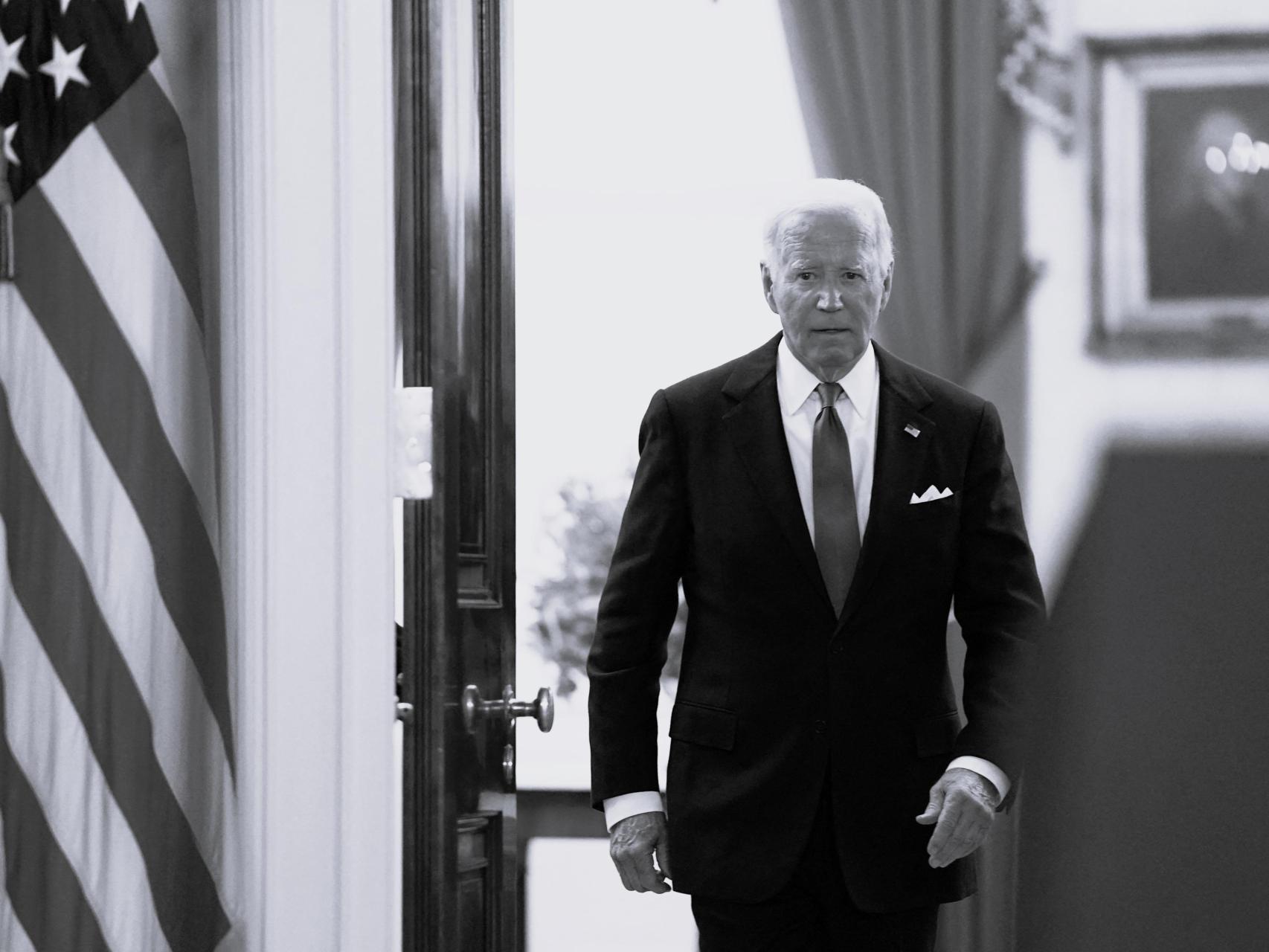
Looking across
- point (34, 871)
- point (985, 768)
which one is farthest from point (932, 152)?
point (34, 871)

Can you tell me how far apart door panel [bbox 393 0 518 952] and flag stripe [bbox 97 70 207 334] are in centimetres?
23

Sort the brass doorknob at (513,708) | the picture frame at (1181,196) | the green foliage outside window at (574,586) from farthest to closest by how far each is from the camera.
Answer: the green foliage outside window at (574,586)
the picture frame at (1181,196)
the brass doorknob at (513,708)

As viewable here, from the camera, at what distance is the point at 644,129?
162 inches

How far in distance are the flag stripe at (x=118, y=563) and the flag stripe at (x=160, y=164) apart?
170 mm

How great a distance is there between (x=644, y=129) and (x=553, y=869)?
1.86m

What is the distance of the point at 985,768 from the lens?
7.14 ft

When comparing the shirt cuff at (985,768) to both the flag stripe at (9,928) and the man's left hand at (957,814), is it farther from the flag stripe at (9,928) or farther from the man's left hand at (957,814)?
the flag stripe at (9,928)

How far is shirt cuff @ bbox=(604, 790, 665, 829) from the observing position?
2.28 meters

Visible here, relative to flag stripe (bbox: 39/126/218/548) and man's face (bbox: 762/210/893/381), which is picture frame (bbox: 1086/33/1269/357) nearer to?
man's face (bbox: 762/210/893/381)

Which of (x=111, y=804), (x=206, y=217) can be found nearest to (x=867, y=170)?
(x=206, y=217)

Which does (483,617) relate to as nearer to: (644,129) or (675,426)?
(675,426)

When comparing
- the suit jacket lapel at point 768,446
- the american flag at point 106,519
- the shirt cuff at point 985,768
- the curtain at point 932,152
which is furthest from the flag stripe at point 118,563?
the curtain at point 932,152

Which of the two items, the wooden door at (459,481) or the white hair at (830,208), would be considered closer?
the wooden door at (459,481)

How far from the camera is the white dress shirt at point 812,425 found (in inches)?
90.4
